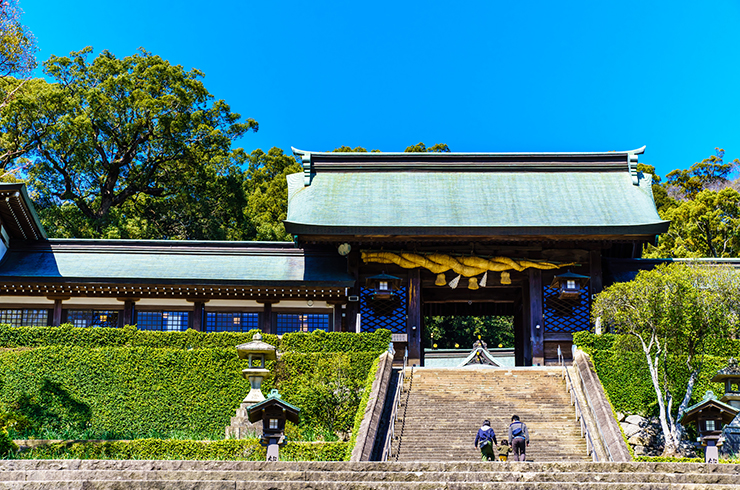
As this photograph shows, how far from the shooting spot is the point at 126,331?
21406 millimetres

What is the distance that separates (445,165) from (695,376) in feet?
42.4

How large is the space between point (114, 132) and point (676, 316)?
2885cm

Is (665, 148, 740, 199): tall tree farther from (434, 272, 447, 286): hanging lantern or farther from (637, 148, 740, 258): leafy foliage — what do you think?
(434, 272, 447, 286): hanging lantern

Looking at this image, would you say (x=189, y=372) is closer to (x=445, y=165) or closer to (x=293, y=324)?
(x=293, y=324)

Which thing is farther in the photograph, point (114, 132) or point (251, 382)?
point (114, 132)

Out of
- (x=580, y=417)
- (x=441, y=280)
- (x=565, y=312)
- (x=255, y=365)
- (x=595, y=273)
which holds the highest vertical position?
(x=595, y=273)

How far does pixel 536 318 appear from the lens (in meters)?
23.9

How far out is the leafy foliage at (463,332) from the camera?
43.4m

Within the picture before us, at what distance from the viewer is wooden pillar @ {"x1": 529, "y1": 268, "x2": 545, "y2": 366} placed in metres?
23.7

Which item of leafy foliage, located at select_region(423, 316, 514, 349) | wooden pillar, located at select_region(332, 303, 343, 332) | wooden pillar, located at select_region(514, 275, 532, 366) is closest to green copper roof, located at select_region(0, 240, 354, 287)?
wooden pillar, located at select_region(332, 303, 343, 332)

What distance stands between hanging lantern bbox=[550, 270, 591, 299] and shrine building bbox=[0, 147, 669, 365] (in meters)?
0.04

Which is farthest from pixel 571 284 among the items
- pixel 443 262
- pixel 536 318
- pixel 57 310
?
pixel 57 310

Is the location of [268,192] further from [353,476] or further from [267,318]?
[353,476]

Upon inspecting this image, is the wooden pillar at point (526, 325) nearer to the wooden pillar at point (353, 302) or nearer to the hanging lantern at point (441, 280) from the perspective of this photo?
the hanging lantern at point (441, 280)
